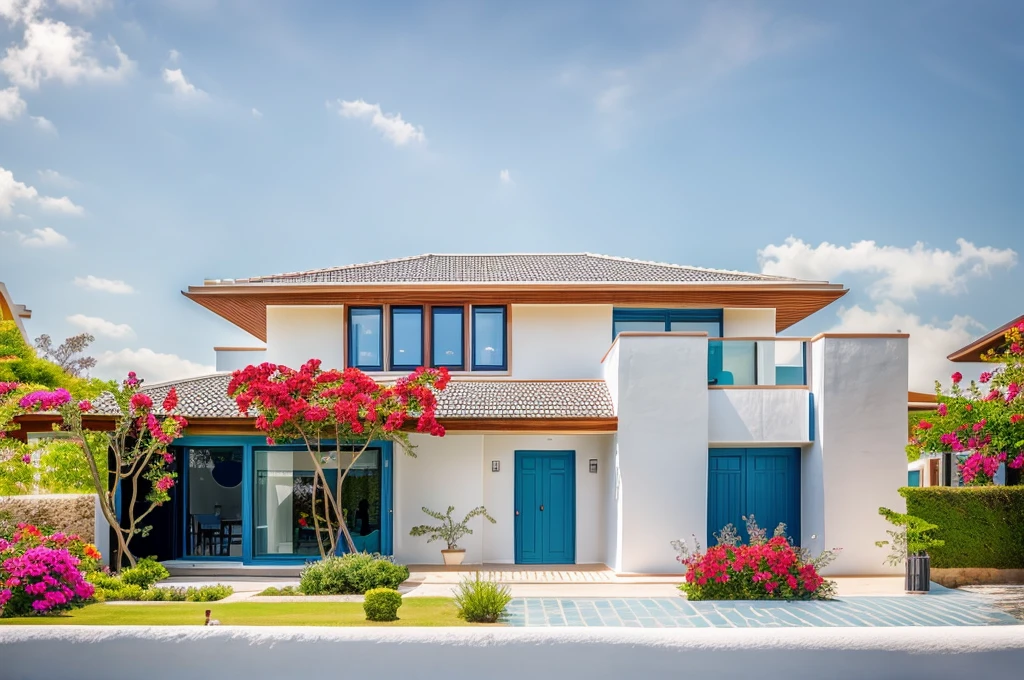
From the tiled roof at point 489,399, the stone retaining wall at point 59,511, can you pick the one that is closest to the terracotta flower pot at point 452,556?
the tiled roof at point 489,399

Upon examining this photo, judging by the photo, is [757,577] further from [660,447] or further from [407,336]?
[407,336]

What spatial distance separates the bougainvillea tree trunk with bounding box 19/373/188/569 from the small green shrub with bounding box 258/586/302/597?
2782mm

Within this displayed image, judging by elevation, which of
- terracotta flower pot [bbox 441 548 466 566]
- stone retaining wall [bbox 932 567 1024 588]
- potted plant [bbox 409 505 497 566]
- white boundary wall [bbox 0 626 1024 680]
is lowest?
terracotta flower pot [bbox 441 548 466 566]

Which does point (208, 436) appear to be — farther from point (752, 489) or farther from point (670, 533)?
point (752, 489)

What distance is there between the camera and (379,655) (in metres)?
7.95

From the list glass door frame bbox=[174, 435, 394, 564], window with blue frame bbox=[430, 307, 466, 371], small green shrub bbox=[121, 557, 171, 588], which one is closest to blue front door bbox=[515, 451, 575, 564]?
glass door frame bbox=[174, 435, 394, 564]

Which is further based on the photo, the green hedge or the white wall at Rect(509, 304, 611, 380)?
the white wall at Rect(509, 304, 611, 380)

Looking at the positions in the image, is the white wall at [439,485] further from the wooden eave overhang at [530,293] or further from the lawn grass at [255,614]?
the lawn grass at [255,614]

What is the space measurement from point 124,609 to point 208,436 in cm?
499

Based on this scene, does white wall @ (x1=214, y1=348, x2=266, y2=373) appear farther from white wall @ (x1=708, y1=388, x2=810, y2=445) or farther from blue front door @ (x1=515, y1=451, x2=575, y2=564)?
→ white wall @ (x1=708, y1=388, x2=810, y2=445)

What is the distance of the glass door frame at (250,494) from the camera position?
1662 cm

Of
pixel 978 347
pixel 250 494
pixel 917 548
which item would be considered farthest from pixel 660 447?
pixel 978 347

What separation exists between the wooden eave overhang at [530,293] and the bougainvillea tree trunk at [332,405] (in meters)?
3.59

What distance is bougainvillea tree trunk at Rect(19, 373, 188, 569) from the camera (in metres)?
14.7
